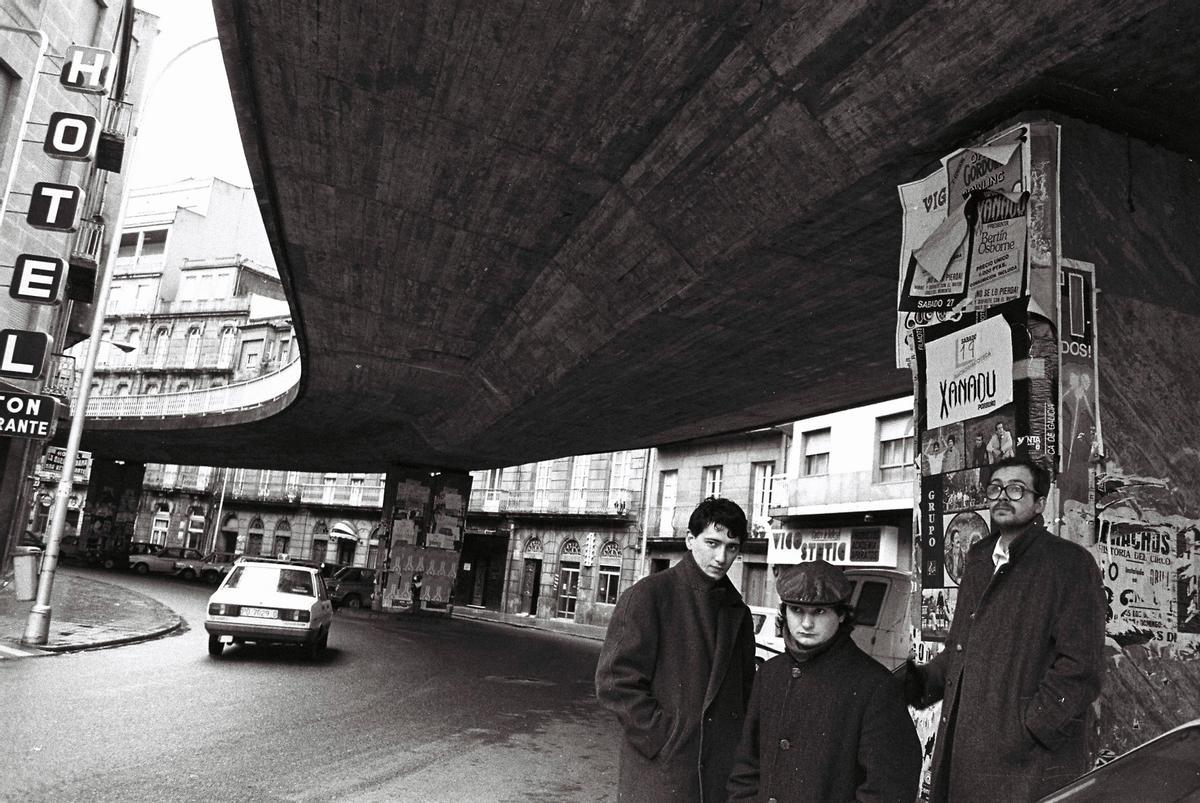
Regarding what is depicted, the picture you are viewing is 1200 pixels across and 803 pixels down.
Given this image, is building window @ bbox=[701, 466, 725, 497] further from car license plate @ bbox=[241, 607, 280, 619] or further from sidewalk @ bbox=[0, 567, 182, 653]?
car license plate @ bbox=[241, 607, 280, 619]

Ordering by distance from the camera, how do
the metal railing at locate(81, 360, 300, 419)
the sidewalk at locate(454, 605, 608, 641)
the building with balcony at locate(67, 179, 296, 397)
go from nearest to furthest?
the metal railing at locate(81, 360, 300, 419) → the sidewalk at locate(454, 605, 608, 641) → the building with balcony at locate(67, 179, 296, 397)

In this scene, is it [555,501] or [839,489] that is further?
[555,501]

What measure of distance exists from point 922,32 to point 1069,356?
89.7 inches

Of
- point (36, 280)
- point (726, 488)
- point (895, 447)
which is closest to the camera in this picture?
point (36, 280)

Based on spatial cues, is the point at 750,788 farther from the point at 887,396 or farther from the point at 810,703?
the point at 887,396

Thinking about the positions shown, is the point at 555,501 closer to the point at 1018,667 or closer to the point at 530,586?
the point at 530,586

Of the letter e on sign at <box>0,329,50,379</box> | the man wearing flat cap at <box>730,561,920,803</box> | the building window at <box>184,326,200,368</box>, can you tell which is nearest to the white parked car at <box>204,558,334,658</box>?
the letter e on sign at <box>0,329,50,379</box>

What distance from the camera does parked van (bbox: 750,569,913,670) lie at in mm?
14070

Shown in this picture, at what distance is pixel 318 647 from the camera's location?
51.1 feet

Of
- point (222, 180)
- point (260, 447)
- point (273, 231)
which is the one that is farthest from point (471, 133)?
point (222, 180)

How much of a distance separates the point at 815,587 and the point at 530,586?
40.8 m

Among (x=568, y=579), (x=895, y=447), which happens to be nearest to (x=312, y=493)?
(x=568, y=579)

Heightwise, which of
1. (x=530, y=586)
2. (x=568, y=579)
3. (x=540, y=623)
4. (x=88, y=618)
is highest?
(x=568, y=579)

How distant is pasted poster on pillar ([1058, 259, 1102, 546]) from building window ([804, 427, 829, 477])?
24371mm
